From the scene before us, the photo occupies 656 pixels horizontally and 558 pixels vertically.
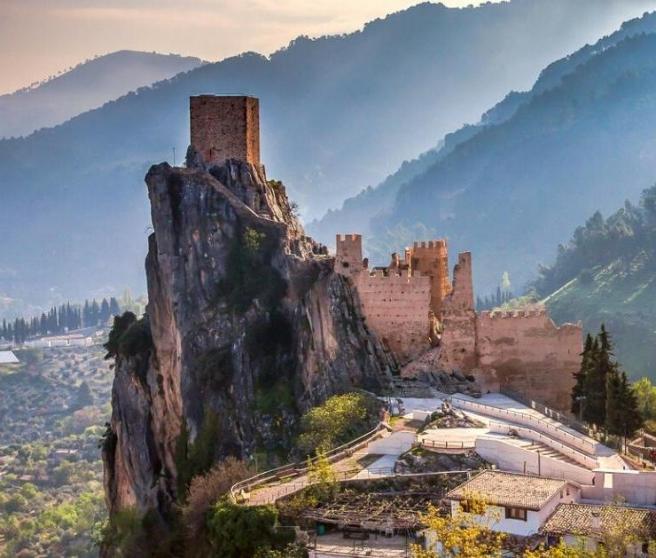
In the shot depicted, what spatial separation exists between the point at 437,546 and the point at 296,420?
23485mm

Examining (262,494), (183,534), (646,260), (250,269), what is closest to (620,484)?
(262,494)

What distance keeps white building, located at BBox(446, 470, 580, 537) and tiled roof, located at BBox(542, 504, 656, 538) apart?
0.47 m

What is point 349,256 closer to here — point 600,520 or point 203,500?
point 203,500

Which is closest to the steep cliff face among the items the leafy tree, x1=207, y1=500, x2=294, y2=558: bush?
x1=207, y1=500, x2=294, y2=558: bush

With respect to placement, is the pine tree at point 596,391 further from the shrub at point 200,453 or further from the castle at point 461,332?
the shrub at point 200,453

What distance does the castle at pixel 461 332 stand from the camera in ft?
219

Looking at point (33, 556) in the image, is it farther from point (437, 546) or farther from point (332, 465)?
point (437, 546)

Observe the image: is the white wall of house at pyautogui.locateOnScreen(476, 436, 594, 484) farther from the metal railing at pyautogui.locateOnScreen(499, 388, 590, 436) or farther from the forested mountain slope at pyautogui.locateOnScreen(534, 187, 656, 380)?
the forested mountain slope at pyautogui.locateOnScreen(534, 187, 656, 380)

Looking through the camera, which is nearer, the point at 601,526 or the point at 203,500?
the point at 601,526

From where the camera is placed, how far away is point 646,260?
497 feet

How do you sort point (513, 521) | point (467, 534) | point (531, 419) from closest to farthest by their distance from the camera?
point (467, 534) → point (513, 521) → point (531, 419)

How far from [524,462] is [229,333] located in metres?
25.0

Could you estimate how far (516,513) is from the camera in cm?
4134

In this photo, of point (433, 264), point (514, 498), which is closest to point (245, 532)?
point (514, 498)
